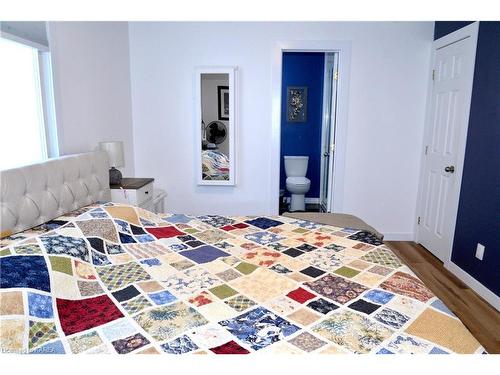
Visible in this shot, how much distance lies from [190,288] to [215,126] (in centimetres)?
241

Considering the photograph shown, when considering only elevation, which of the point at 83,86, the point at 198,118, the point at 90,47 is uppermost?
the point at 90,47

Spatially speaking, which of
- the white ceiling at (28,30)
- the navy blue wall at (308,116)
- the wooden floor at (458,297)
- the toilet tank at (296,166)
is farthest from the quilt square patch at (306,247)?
the navy blue wall at (308,116)

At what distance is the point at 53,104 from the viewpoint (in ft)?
7.52

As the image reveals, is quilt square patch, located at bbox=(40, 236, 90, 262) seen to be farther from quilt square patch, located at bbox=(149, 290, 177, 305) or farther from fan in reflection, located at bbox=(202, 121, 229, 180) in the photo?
fan in reflection, located at bbox=(202, 121, 229, 180)

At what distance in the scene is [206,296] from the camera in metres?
1.37

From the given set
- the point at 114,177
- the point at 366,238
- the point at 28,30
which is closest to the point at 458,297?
the point at 366,238

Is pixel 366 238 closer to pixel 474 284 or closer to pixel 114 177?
pixel 474 284

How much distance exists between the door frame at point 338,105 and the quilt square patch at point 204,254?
2.00m

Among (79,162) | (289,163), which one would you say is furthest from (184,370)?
(289,163)

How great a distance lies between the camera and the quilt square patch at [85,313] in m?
1.14

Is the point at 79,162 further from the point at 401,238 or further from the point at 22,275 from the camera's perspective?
the point at 401,238

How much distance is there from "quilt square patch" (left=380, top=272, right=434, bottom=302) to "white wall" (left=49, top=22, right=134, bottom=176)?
88.1 inches

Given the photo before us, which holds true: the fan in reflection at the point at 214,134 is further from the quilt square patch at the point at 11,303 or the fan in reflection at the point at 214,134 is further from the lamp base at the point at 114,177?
the quilt square patch at the point at 11,303

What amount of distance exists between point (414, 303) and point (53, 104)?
241 cm
